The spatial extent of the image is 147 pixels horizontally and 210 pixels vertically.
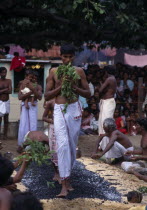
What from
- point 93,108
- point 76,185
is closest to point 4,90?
point 93,108

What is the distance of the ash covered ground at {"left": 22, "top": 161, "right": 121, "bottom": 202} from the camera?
23.6 feet

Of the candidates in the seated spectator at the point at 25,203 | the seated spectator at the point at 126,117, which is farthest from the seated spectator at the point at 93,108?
the seated spectator at the point at 25,203

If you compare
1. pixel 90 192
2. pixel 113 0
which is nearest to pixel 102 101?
pixel 113 0

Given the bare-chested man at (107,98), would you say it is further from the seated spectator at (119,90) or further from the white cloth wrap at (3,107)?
the seated spectator at (119,90)

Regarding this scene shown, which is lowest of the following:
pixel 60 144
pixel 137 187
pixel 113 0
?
pixel 137 187

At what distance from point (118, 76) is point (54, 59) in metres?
2.45

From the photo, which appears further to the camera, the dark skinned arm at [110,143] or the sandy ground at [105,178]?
the dark skinned arm at [110,143]

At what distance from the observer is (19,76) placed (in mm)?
16938

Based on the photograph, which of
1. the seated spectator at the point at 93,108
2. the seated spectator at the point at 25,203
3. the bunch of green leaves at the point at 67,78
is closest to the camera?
the seated spectator at the point at 25,203

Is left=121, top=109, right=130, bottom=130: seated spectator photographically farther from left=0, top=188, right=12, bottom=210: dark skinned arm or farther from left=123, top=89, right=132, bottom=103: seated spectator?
left=0, top=188, right=12, bottom=210: dark skinned arm

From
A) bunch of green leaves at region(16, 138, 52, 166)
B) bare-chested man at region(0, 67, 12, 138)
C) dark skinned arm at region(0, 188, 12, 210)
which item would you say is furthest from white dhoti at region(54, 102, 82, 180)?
bare-chested man at region(0, 67, 12, 138)

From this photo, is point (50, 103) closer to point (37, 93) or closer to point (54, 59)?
point (37, 93)

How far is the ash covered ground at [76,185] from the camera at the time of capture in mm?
7195

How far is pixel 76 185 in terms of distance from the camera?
767cm
